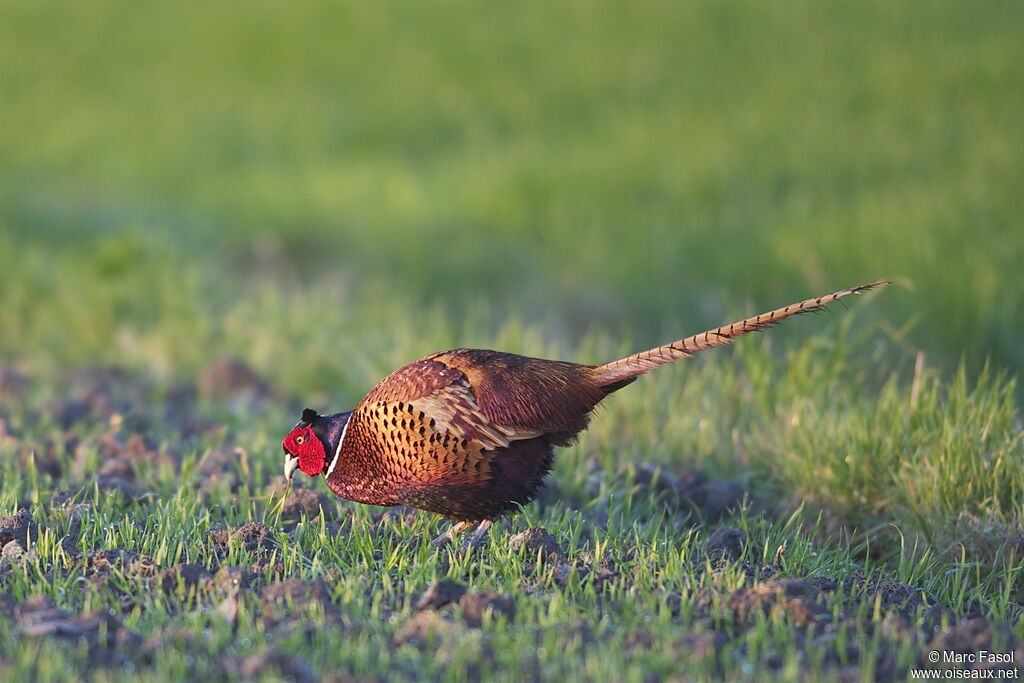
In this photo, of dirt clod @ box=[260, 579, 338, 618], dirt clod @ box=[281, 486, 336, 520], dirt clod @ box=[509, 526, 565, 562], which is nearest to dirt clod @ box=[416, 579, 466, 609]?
dirt clod @ box=[260, 579, 338, 618]

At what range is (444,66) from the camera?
12805mm

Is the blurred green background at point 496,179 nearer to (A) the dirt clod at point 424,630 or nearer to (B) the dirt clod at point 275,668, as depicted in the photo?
(A) the dirt clod at point 424,630

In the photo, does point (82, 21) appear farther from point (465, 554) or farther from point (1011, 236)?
point (465, 554)

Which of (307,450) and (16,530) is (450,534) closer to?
(307,450)

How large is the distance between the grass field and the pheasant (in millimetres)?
190

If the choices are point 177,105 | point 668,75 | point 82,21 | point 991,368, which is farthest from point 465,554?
point 82,21

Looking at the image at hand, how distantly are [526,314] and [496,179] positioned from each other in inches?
80.3

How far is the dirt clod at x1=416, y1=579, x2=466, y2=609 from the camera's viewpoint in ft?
11.1

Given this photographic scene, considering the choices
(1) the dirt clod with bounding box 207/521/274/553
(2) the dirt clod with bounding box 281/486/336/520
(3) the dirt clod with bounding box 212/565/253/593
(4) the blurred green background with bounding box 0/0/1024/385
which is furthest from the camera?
(4) the blurred green background with bounding box 0/0/1024/385

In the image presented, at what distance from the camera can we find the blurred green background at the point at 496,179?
7234mm

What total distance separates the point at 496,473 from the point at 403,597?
58cm

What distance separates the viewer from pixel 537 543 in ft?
12.6

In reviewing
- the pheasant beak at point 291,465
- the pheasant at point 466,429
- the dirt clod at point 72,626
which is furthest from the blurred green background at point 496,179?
the dirt clod at point 72,626

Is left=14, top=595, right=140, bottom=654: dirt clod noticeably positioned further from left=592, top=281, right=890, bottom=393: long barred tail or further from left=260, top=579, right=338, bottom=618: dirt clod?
left=592, top=281, right=890, bottom=393: long barred tail
